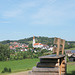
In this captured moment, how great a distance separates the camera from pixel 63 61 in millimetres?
9766

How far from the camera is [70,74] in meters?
12.4

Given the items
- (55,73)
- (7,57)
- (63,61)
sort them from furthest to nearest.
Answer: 1. (7,57)
2. (63,61)
3. (55,73)

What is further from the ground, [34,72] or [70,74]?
[34,72]

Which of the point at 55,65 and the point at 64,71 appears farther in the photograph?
the point at 64,71

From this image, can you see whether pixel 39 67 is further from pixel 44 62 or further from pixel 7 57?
pixel 7 57

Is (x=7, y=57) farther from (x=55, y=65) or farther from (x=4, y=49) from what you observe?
(x=55, y=65)

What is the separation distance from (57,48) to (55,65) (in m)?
0.76

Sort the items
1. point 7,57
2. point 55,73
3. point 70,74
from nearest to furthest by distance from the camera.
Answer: point 55,73
point 70,74
point 7,57

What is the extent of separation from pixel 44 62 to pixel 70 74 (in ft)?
19.6

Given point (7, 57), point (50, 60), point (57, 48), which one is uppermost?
point (57, 48)

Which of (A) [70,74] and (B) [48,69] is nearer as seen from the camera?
(B) [48,69]

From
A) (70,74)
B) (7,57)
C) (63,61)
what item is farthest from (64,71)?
(7,57)

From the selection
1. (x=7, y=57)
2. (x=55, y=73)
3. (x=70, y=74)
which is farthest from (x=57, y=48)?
(x=7, y=57)

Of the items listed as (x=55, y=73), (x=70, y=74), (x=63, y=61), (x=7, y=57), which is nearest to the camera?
(x=55, y=73)
